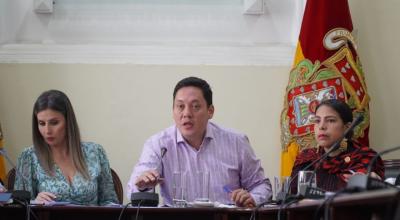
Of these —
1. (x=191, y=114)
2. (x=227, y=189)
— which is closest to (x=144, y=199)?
(x=227, y=189)

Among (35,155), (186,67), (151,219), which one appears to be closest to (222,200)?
(151,219)

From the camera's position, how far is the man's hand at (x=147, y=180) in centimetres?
357

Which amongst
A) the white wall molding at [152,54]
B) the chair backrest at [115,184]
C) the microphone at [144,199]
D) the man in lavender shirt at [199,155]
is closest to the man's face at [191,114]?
the man in lavender shirt at [199,155]

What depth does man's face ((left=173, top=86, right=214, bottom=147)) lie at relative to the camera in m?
3.98

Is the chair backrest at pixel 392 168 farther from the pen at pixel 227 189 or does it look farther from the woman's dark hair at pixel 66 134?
the woman's dark hair at pixel 66 134

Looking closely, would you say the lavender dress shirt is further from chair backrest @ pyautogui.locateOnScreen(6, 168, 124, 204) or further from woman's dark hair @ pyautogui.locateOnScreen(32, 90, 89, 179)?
woman's dark hair @ pyautogui.locateOnScreen(32, 90, 89, 179)

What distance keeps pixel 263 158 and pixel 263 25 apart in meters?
0.93

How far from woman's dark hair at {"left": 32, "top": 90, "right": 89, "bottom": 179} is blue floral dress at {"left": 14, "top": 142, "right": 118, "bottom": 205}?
3 centimetres

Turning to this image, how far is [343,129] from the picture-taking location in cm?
380

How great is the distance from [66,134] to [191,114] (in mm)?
681

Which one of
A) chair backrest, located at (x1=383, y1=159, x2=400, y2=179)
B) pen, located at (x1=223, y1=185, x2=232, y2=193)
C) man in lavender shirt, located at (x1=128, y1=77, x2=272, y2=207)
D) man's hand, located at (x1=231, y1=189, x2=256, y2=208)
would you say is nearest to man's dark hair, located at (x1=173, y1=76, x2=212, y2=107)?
man in lavender shirt, located at (x1=128, y1=77, x2=272, y2=207)

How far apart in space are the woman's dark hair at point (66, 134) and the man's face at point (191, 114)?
21.8 inches

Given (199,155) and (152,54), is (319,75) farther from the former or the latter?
(152,54)

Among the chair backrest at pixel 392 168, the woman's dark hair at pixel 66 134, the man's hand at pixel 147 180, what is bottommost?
the man's hand at pixel 147 180
